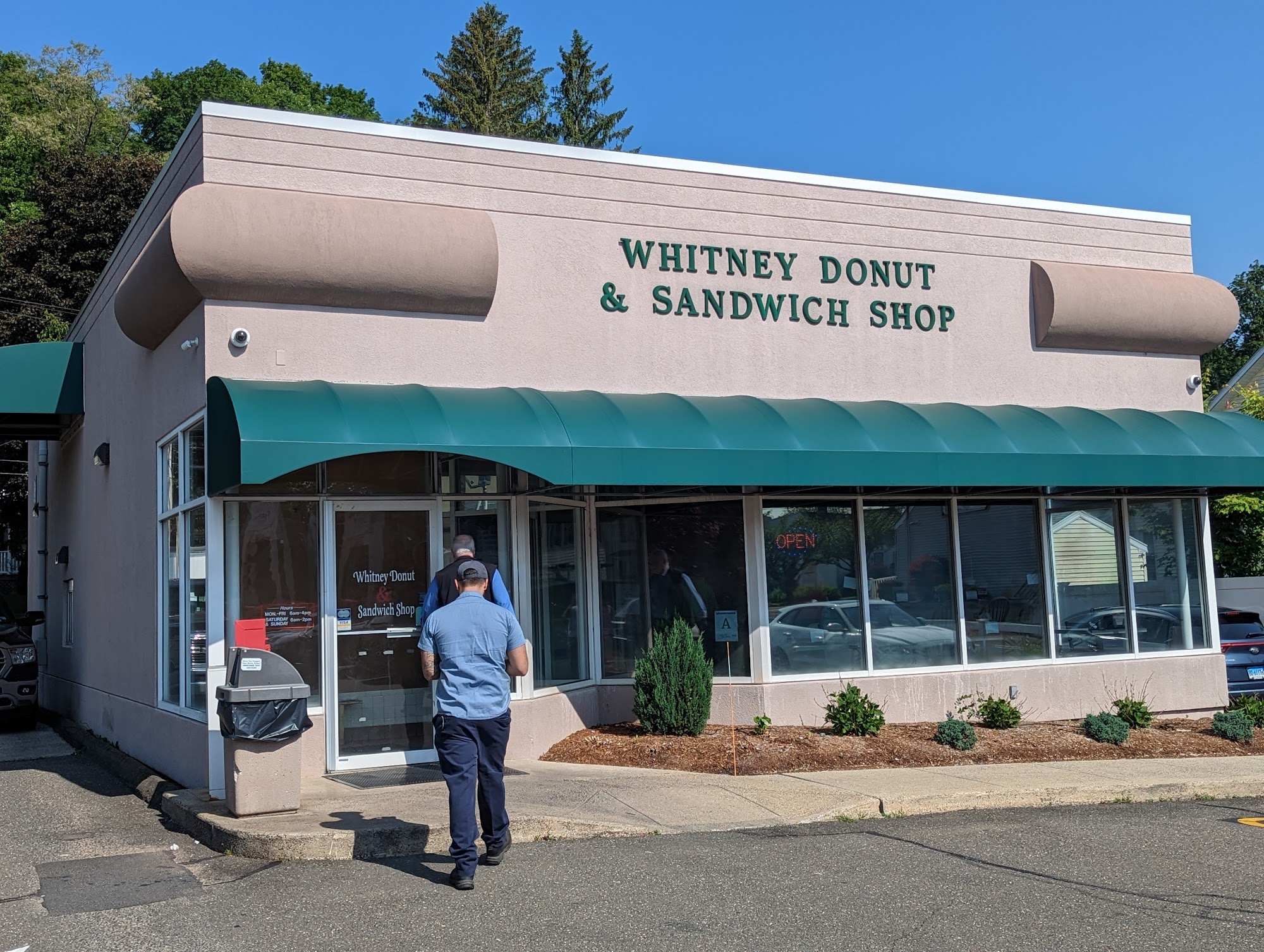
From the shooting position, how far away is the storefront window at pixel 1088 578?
13578 millimetres

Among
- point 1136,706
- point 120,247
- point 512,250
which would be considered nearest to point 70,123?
point 120,247

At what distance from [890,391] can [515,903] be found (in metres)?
8.09

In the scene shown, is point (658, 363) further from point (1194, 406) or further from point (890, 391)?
point (1194, 406)

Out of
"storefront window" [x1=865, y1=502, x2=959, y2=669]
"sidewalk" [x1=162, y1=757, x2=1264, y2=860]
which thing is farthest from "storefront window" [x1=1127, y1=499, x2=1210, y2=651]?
"sidewalk" [x1=162, y1=757, x2=1264, y2=860]

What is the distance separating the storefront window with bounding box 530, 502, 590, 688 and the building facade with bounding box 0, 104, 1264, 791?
4 cm

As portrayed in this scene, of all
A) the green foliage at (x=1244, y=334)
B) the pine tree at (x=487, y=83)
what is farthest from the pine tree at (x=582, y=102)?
the green foliage at (x=1244, y=334)

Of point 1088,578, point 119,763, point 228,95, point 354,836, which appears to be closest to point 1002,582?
point 1088,578

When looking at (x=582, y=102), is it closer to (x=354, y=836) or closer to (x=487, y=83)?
(x=487, y=83)

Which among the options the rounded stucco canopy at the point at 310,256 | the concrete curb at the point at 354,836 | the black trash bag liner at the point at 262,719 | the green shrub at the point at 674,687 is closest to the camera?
the concrete curb at the point at 354,836

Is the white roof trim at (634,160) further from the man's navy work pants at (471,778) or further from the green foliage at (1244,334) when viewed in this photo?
the green foliage at (1244,334)

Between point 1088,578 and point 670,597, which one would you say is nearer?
point 670,597

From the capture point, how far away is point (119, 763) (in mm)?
12156

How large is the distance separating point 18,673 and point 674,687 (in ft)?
32.5

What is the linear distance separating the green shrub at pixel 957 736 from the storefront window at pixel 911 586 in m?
1.23
